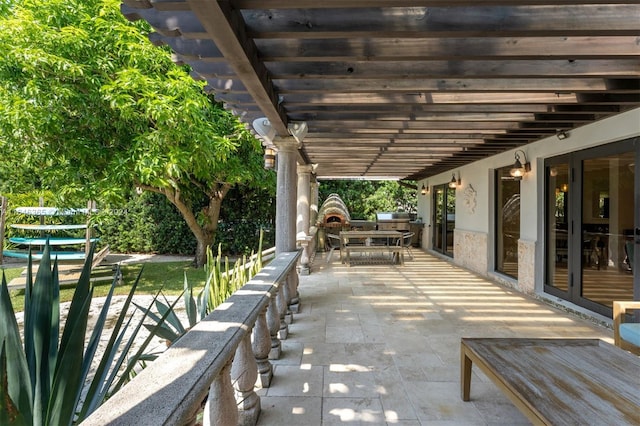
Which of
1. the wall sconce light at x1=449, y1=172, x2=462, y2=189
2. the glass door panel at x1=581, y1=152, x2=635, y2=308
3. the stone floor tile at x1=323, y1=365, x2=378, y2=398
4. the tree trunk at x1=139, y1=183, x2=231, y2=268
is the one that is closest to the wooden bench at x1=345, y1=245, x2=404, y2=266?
the wall sconce light at x1=449, y1=172, x2=462, y2=189

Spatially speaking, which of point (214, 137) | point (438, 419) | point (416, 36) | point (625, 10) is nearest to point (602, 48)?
point (625, 10)

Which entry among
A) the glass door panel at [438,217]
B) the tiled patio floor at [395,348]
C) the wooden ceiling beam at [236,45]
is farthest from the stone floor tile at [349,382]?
the glass door panel at [438,217]

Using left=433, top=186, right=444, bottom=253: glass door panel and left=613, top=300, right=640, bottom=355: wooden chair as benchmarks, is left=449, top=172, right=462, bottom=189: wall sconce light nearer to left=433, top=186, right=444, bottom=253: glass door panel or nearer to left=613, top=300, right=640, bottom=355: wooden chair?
left=433, top=186, right=444, bottom=253: glass door panel

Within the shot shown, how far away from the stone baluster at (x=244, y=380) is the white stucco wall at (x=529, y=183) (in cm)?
432

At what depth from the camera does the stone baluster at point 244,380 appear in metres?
2.00

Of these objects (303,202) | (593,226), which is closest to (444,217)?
(303,202)

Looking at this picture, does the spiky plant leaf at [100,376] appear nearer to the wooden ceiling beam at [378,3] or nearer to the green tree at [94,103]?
the wooden ceiling beam at [378,3]

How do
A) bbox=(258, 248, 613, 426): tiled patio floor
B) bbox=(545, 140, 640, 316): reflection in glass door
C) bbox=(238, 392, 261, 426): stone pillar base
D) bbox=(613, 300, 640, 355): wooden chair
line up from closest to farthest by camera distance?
bbox=(238, 392, 261, 426): stone pillar base < bbox=(258, 248, 613, 426): tiled patio floor < bbox=(613, 300, 640, 355): wooden chair < bbox=(545, 140, 640, 316): reflection in glass door

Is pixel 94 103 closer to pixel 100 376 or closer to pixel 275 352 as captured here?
pixel 275 352

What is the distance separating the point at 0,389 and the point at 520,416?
258 cm

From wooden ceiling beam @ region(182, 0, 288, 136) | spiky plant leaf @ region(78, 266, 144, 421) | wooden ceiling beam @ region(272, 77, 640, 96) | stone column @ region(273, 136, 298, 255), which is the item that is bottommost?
spiky plant leaf @ region(78, 266, 144, 421)

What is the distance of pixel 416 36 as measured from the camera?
213 centimetres

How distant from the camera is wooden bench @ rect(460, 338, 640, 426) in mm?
1478

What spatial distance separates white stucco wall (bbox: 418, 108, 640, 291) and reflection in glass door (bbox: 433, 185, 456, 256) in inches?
19.6
